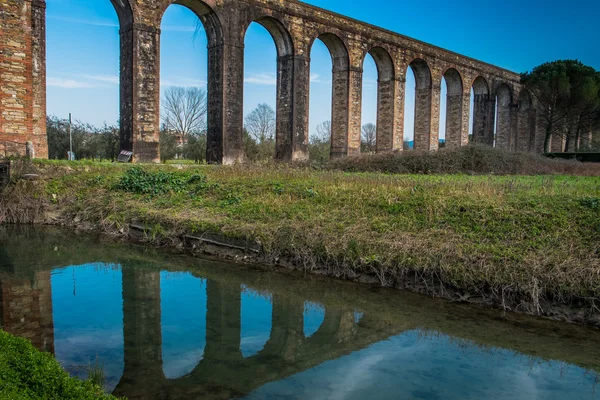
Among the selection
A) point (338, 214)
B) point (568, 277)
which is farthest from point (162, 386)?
point (338, 214)

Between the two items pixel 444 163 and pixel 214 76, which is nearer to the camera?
pixel 444 163

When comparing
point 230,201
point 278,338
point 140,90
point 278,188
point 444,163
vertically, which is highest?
point 140,90

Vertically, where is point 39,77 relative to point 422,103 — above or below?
below

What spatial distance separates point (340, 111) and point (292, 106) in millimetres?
3606

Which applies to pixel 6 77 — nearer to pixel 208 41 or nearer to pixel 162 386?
pixel 208 41

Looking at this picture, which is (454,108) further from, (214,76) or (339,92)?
(214,76)

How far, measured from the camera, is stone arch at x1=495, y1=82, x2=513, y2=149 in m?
36.2

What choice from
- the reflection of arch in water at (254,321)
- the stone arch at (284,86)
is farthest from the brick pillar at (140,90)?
the reflection of arch in water at (254,321)

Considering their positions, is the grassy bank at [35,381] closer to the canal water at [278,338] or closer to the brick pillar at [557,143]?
the canal water at [278,338]

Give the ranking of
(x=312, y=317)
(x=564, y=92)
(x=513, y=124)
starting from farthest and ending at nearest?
1. (x=564, y=92)
2. (x=513, y=124)
3. (x=312, y=317)

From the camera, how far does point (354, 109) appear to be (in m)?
24.2

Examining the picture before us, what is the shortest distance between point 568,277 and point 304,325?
3115 millimetres

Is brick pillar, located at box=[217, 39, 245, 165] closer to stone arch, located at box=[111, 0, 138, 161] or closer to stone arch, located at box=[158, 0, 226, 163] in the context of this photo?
stone arch, located at box=[158, 0, 226, 163]

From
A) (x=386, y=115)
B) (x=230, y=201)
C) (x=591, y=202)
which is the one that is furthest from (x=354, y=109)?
(x=591, y=202)
